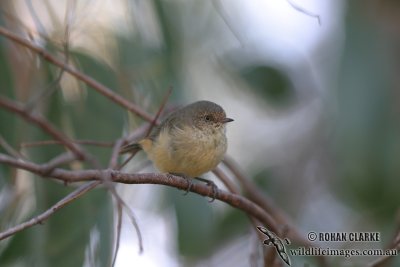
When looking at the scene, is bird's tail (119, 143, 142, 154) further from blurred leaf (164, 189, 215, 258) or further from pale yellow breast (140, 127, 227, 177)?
blurred leaf (164, 189, 215, 258)

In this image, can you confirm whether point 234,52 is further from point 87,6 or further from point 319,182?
point 319,182

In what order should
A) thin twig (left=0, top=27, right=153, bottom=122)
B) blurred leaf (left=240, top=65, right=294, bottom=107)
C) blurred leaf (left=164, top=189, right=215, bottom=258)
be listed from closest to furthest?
thin twig (left=0, top=27, right=153, bottom=122)
blurred leaf (left=164, top=189, right=215, bottom=258)
blurred leaf (left=240, top=65, right=294, bottom=107)

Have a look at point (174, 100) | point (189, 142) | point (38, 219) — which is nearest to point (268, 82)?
point (174, 100)

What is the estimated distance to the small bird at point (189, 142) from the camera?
343cm

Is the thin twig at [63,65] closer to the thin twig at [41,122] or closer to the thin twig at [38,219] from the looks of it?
the thin twig at [41,122]

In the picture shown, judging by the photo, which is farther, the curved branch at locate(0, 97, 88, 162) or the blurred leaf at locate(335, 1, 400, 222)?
the blurred leaf at locate(335, 1, 400, 222)

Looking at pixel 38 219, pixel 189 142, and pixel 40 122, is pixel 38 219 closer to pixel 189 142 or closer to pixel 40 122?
pixel 40 122

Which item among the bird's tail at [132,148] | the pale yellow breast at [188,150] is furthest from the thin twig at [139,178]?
the bird's tail at [132,148]

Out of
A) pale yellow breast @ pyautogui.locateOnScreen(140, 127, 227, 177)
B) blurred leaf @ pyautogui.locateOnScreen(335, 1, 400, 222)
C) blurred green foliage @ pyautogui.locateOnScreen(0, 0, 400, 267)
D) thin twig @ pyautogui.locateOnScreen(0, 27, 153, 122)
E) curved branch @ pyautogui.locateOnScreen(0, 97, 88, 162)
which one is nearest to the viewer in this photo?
thin twig @ pyautogui.locateOnScreen(0, 27, 153, 122)

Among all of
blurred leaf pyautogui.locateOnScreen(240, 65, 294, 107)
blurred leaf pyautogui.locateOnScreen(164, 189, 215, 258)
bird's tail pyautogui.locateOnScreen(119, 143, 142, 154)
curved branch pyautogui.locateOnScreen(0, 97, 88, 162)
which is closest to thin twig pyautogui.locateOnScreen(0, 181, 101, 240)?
curved branch pyautogui.locateOnScreen(0, 97, 88, 162)

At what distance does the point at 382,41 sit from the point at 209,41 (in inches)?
49.8

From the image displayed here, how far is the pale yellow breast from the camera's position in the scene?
3.41 meters

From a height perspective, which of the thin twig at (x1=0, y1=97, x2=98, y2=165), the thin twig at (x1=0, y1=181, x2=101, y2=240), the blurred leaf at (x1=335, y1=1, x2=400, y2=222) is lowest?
the blurred leaf at (x1=335, y1=1, x2=400, y2=222)

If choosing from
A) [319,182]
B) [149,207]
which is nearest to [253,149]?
[319,182]
